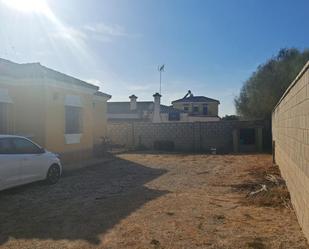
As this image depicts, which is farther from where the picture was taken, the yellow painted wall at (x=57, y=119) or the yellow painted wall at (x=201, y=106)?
the yellow painted wall at (x=201, y=106)

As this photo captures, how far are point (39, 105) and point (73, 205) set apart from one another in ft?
24.9

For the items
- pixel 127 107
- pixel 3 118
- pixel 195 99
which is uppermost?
pixel 195 99

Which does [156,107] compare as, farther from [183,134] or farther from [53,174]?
[53,174]

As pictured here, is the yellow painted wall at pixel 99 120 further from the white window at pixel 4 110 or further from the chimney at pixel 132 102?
the chimney at pixel 132 102

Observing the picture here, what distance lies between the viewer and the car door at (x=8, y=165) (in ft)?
31.2

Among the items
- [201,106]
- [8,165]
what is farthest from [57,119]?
[201,106]

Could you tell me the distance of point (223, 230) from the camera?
6.35 meters

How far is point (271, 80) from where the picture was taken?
2966cm

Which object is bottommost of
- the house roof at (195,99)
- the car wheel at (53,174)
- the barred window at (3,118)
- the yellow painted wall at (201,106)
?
the car wheel at (53,174)

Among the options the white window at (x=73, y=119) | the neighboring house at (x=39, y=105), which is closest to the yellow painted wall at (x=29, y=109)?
the neighboring house at (x=39, y=105)

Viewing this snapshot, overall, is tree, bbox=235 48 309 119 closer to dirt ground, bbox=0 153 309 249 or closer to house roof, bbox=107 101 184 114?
house roof, bbox=107 101 184 114

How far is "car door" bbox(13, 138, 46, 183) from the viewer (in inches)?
408

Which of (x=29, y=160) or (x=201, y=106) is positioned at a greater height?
(x=201, y=106)

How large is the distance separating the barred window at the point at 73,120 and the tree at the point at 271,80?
53.5 feet
